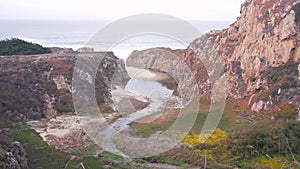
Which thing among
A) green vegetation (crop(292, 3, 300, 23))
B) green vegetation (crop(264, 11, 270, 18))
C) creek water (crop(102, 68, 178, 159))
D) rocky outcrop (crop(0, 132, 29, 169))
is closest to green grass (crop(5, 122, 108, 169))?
rocky outcrop (crop(0, 132, 29, 169))

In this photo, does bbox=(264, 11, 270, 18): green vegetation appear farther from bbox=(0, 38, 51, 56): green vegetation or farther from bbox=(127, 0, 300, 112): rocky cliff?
bbox=(0, 38, 51, 56): green vegetation

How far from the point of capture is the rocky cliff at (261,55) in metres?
32.5

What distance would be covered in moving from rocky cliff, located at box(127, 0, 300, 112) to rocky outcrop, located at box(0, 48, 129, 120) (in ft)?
46.4

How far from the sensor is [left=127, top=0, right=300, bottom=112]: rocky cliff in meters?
32.5

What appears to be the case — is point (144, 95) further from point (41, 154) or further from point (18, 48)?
point (41, 154)

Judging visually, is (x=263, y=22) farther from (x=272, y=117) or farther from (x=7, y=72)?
(x=7, y=72)

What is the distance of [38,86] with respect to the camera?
1494 inches

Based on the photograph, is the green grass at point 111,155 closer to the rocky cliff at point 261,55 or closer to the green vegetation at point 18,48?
the rocky cliff at point 261,55

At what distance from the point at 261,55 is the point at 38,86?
77.8ft

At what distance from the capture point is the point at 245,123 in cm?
2959

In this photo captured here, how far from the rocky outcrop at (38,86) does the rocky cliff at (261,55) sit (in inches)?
556

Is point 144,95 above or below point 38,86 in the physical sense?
below

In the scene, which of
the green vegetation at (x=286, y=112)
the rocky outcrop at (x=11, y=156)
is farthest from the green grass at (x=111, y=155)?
the green vegetation at (x=286, y=112)

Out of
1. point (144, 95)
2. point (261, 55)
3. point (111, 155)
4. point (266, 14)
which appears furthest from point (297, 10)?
point (111, 155)
